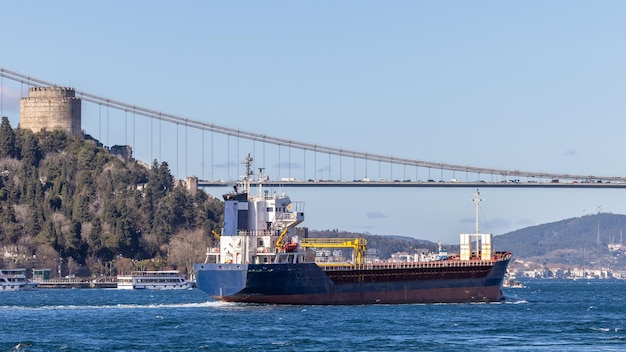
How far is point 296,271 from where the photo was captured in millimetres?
77688

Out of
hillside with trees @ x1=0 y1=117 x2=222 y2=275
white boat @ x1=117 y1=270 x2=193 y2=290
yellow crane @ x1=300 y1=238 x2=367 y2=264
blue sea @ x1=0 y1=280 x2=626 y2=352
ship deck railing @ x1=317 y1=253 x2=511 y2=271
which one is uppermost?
hillside with trees @ x1=0 y1=117 x2=222 y2=275

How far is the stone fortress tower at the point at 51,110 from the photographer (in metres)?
175

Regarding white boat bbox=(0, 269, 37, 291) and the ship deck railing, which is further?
white boat bbox=(0, 269, 37, 291)

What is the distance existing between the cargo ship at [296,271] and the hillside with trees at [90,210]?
75.7 m

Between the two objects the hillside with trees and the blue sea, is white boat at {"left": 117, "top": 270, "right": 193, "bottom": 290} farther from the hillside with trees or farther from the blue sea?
the blue sea

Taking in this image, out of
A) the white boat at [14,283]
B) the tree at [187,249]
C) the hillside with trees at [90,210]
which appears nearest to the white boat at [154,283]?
the white boat at [14,283]

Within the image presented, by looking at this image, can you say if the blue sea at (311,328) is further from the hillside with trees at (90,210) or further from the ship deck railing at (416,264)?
the hillside with trees at (90,210)

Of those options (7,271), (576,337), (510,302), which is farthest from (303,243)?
(7,271)

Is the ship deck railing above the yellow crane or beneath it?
beneath

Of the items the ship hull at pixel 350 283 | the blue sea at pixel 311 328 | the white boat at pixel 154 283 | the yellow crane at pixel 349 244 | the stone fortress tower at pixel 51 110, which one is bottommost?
the blue sea at pixel 311 328

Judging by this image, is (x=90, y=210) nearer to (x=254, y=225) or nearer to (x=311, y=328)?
(x=254, y=225)

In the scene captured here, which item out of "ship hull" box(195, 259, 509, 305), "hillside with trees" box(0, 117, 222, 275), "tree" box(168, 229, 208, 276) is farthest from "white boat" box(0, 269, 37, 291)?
"ship hull" box(195, 259, 509, 305)

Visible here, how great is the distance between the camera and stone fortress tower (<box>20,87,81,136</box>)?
175m

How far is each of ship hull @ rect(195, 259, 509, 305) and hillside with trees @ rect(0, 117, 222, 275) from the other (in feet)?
249
